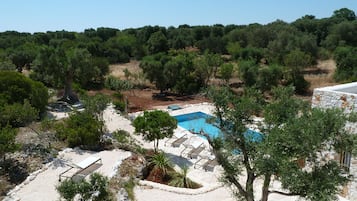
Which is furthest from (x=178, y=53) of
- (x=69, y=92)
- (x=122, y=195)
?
(x=122, y=195)

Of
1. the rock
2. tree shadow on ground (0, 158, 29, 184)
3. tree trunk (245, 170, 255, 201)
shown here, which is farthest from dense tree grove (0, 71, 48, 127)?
tree trunk (245, 170, 255, 201)

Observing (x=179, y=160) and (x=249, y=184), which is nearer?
(x=249, y=184)

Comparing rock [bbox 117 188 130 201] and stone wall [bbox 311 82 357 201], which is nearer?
stone wall [bbox 311 82 357 201]

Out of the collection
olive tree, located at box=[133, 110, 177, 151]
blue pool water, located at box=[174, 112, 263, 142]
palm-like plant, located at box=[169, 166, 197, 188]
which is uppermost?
olive tree, located at box=[133, 110, 177, 151]

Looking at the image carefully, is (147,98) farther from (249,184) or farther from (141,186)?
(249,184)

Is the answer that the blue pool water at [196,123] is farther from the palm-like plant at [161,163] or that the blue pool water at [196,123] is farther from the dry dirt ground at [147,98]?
the palm-like plant at [161,163]

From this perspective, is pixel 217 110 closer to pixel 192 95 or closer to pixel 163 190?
pixel 163 190

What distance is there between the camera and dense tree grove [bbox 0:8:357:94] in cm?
2544

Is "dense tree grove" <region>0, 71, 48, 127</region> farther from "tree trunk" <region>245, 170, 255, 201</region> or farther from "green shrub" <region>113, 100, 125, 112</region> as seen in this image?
"tree trunk" <region>245, 170, 255, 201</region>

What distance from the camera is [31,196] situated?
1102cm

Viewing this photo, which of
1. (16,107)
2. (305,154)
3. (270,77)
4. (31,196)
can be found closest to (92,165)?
(31,196)

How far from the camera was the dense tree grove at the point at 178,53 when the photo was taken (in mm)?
25438

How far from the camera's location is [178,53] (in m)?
40.8

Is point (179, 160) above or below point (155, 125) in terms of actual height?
below
